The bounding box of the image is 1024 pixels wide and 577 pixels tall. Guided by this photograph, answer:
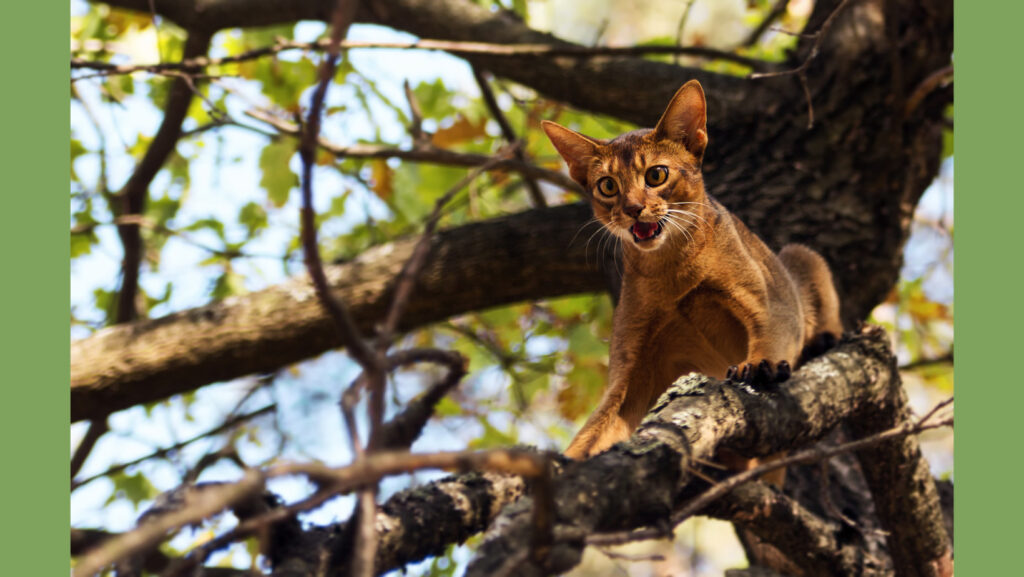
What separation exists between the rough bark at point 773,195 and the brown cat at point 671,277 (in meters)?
1.14

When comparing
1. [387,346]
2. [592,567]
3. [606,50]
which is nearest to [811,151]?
[606,50]

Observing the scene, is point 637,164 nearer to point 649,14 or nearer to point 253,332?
→ point 253,332

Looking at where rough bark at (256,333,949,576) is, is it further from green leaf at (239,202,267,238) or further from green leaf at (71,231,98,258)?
green leaf at (239,202,267,238)

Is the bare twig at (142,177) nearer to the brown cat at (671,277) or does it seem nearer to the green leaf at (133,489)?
the green leaf at (133,489)

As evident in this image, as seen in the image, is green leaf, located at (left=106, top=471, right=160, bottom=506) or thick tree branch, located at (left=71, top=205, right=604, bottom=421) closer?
thick tree branch, located at (left=71, top=205, right=604, bottom=421)

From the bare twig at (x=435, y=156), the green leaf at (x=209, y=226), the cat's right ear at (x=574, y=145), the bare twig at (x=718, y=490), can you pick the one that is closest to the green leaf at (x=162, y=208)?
the green leaf at (x=209, y=226)

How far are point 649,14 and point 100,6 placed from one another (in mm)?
5961

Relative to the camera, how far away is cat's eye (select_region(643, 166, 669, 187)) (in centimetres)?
321

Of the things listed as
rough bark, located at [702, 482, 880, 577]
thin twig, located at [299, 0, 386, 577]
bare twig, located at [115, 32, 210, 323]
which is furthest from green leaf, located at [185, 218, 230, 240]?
thin twig, located at [299, 0, 386, 577]

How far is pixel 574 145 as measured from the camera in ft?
11.4

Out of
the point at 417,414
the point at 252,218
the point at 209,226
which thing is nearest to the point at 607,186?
the point at 417,414

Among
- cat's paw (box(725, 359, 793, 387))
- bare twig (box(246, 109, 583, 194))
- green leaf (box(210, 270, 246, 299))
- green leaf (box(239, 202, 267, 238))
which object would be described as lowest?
cat's paw (box(725, 359, 793, 387))

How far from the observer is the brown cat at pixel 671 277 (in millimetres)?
3195

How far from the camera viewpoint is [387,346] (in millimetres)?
1361
